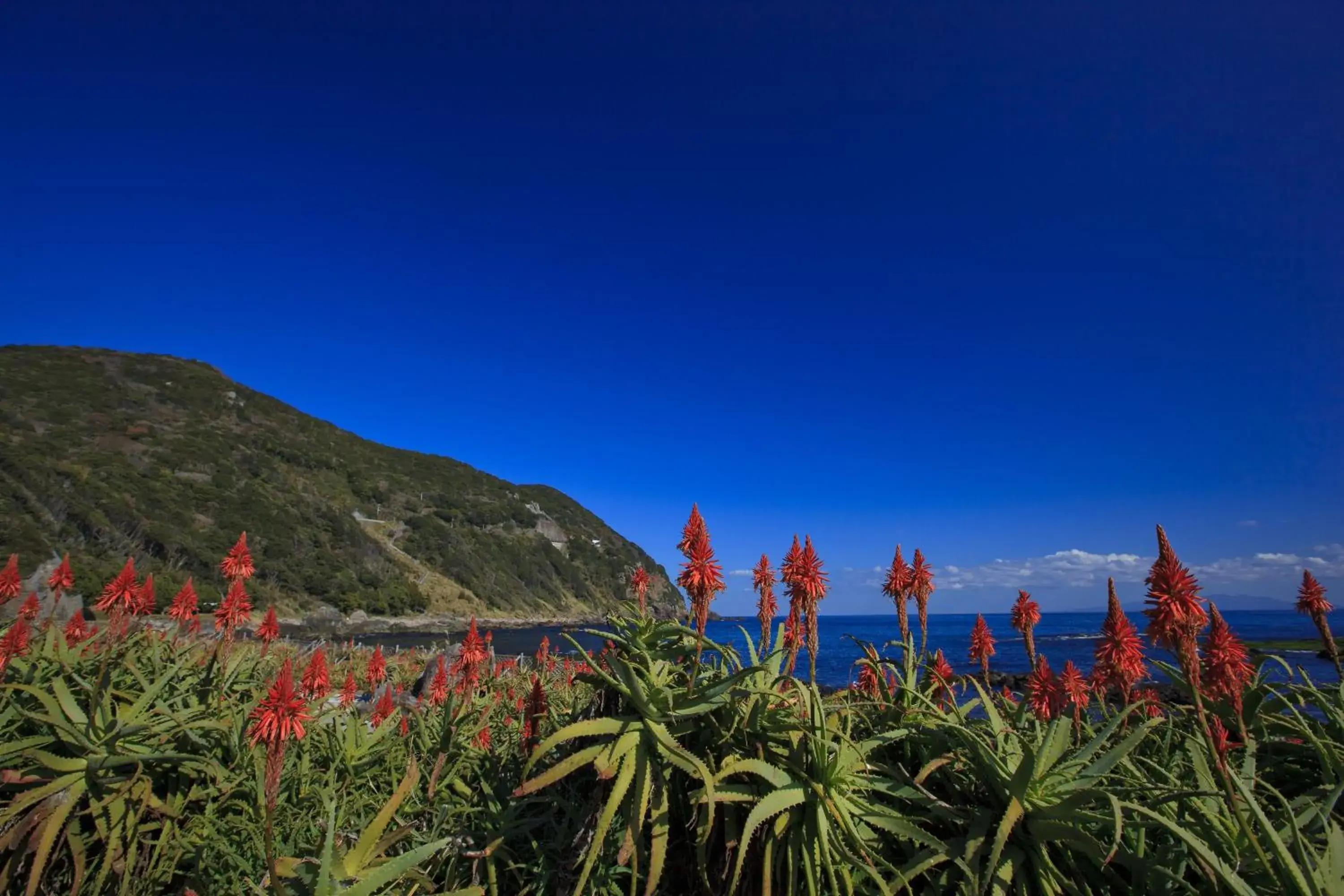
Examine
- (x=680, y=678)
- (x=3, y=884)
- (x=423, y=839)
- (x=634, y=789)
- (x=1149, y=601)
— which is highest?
(x=1149, y=601)

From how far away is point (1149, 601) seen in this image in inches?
104

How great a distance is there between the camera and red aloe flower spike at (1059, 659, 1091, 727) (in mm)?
4332

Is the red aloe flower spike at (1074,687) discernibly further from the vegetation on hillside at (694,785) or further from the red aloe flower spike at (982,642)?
the red aloe flower spike at (982,642)

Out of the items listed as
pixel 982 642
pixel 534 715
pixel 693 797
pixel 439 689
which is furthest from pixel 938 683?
pixel 439 689

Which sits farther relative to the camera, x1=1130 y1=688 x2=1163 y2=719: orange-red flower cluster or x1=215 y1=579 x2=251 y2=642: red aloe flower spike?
x1=215 y1=579 x2=251 y2=642: red aloe flower spike

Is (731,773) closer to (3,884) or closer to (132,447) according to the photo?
(3,884)

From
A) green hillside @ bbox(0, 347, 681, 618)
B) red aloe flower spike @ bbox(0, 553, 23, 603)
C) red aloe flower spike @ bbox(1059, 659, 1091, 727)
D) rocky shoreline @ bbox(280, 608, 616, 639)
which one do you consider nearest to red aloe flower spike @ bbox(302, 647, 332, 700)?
red aloe flower spike @ bbox(0, 553, 23, 603)

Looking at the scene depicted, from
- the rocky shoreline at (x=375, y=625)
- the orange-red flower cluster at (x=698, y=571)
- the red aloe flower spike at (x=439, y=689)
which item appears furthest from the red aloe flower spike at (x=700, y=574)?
the rocky shoreline at (x=375, y=625)

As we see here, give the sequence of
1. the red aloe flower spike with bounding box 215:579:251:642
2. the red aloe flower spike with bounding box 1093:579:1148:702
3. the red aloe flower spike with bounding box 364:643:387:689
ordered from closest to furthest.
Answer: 1. the red aloe flower spike with bounding box 1093:579:1148:702
2. the red aloe flower spike with bounding box 215:579:251:642
3. the red aloe flower spike with bounding box 364:643:387:689

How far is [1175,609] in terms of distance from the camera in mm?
2465

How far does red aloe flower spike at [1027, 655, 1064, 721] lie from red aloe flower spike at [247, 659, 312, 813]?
15.2 ft

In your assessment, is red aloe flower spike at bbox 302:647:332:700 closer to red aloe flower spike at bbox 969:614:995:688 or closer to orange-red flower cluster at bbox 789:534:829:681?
orange-red flower cluster at bbox 789:534:829:681

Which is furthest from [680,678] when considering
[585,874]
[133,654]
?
[133,654]

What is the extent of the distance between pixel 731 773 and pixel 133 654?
13.4ft
